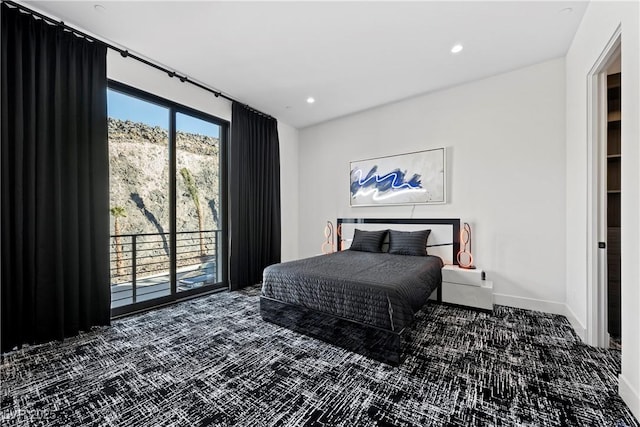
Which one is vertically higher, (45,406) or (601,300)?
(601,300)

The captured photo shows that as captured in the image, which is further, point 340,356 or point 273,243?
point 273,243

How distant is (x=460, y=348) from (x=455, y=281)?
1193 mm

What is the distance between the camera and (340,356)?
212 centimetres

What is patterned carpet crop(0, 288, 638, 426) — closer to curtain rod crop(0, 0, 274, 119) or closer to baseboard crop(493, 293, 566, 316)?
baseboard crop(493, 293, 566, 316)

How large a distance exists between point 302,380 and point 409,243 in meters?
2.33

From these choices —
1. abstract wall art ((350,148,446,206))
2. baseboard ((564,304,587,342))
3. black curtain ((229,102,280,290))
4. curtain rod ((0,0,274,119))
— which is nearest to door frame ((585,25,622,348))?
baseboard ((564,304,587,342))

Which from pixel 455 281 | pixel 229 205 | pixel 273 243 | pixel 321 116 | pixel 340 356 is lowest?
pixel 340 356

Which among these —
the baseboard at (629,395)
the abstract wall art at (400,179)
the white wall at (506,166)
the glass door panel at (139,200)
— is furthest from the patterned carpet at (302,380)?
the abstract wall art at (400,179)

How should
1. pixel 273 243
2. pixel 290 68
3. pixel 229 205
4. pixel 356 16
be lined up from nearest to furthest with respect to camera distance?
pixel 356 16 < pixel 290 68 < pixel 229 205 < pixel 273 243

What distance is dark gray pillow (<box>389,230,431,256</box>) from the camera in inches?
140

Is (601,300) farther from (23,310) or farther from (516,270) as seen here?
(23,310)

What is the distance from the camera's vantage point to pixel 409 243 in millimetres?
3613

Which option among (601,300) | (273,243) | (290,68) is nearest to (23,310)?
(273,243)

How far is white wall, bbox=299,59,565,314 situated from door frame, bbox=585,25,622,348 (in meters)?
0.82
